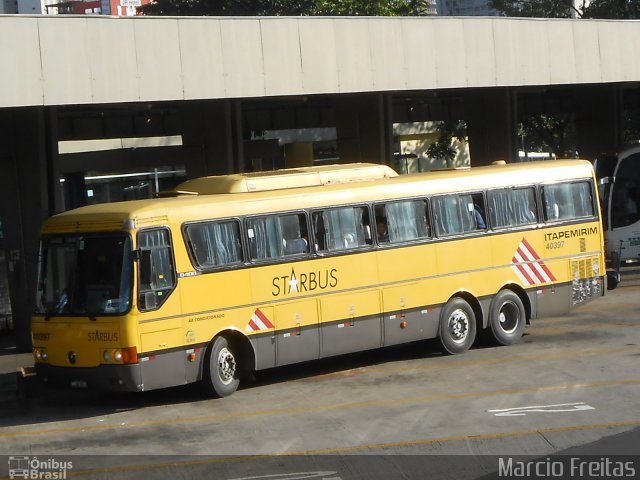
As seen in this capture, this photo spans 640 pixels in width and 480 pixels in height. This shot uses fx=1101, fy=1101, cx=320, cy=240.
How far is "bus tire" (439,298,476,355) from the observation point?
19453 mm

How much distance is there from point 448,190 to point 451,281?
1629 mm

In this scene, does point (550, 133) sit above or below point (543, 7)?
below

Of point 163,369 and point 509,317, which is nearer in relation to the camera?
point 163,369

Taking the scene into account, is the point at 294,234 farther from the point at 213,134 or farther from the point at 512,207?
the point at 213,134

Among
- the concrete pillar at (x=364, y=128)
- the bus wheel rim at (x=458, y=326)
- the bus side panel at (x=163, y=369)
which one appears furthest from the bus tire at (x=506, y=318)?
the concrete pillar at (x=364, y=128)

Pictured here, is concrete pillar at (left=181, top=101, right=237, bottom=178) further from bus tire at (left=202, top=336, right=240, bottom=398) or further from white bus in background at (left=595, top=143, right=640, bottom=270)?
white bus in background at (left=595, top=143, right=640, bottom=270)

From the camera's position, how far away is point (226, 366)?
16609 mm

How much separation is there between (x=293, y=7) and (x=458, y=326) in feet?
146

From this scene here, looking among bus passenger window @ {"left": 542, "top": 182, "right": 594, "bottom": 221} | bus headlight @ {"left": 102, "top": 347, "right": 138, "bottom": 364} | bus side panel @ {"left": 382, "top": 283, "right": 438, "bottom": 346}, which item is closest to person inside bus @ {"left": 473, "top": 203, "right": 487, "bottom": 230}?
bus passenger window @ {"left": 542, "top": 182, "right": 594, "bottom": 221}

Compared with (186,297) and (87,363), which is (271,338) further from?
(87,363)

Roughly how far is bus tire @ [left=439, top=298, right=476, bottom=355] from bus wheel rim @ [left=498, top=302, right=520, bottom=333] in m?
0.76

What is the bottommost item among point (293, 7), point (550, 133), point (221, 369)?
point (221, 369)

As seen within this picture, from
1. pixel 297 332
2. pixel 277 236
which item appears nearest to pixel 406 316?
pixel 297 332

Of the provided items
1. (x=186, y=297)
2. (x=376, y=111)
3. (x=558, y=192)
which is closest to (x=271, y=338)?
(x=186, y=297)
